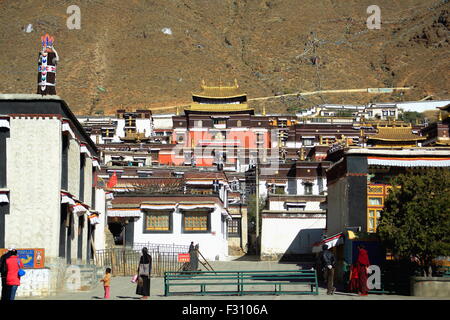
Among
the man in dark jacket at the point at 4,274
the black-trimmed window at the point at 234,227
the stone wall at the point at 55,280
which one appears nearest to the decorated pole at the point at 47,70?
the stone wall at the point at 55,280

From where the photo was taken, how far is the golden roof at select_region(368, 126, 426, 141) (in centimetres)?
6912

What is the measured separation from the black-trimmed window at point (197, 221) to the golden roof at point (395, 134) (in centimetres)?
2988

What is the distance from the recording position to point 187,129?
88.8 meters

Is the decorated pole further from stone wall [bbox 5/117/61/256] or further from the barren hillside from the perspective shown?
the barren hillside

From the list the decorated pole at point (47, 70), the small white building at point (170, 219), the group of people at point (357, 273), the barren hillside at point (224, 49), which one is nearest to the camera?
the group of people at point (357, 273)

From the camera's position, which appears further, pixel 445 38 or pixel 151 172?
pixel 445 38

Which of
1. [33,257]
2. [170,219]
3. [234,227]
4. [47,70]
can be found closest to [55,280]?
[33,257]

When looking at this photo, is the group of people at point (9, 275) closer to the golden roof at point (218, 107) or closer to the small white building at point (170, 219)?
the small white building at point (170, 219)

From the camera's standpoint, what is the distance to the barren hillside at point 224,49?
150 metres

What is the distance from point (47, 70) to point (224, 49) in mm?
150394

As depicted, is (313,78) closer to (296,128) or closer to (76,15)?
(76,15)

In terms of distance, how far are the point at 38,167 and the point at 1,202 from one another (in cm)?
160

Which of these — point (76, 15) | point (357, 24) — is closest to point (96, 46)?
point (76, 15)

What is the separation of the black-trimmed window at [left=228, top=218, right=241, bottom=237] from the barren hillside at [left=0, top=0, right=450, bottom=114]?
88757 mm
